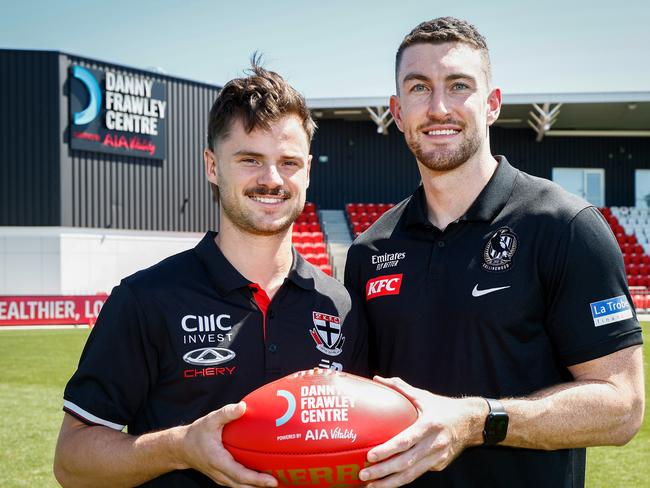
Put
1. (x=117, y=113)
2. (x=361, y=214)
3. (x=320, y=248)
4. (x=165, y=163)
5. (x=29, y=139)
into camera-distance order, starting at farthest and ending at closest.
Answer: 1. (x=361, y=214)
2. (x=165, y=163)
3. (x=320, y=248)
4. (x=117, y=113)
5. (x=29, y=139)

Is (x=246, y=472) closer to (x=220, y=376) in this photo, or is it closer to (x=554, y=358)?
(x=220, y=376)

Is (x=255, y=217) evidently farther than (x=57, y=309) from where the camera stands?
No

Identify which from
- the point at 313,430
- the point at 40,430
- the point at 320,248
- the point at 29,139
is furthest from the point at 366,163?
the point at 313,430

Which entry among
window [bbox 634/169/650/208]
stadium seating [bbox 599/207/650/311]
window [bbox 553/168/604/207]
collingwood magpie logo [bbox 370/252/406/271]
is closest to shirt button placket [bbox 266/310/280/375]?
collingwood magpie logo [bbox 370/252/406/271]

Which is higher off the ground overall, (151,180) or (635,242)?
(151,180)

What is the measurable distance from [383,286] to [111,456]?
1.19 m

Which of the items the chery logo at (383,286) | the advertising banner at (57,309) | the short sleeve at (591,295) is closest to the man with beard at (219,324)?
the chery logo at (383,286)

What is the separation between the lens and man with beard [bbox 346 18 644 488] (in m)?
2.21

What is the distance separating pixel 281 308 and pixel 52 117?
20.0m

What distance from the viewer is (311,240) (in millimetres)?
23094

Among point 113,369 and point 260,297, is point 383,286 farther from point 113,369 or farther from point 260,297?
point 113,369

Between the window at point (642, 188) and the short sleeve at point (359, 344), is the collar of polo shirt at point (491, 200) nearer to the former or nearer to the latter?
Answer: the short sleeve at point (359, 344)

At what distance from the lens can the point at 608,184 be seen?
2762 centimetres

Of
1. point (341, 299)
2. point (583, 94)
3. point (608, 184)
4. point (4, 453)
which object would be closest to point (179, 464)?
point (341, 299)
